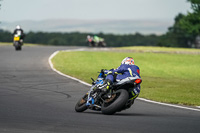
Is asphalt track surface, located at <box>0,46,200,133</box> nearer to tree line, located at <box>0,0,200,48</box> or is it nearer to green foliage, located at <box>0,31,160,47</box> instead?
Result: tree line, located at <box>0,0,200,48</box>

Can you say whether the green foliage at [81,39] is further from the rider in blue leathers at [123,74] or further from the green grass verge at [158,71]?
the rider in blue leathers at [123,74]

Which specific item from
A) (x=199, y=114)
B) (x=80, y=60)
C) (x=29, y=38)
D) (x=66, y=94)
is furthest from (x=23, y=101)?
(x=29, y=38)

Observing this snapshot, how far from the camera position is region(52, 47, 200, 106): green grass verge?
15.5 metres

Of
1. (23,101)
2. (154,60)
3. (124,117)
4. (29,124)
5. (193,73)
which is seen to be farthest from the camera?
(154,60)

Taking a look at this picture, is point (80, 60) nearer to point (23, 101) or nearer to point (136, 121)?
point (23, 101)

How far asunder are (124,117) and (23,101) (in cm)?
380

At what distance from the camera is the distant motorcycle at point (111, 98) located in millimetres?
9750

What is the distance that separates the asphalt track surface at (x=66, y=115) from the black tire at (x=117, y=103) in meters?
0.17

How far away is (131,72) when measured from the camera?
10.6 meters

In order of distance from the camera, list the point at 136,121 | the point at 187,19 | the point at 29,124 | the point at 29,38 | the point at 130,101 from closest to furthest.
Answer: the point at 29,124, the point at 136,121, the point at 130,101, the point at 187,19, the point at 29,38

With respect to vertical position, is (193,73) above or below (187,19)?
below

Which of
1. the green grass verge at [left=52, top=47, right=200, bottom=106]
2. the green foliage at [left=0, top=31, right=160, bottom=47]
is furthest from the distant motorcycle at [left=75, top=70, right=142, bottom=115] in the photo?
the green foliage at [left=0, top=31, right=160, bottom=47]

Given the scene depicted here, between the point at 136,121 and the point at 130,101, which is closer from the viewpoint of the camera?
the point at 136,121

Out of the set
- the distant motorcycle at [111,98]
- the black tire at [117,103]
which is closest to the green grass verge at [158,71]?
the distant motorcycle at [111,98]
